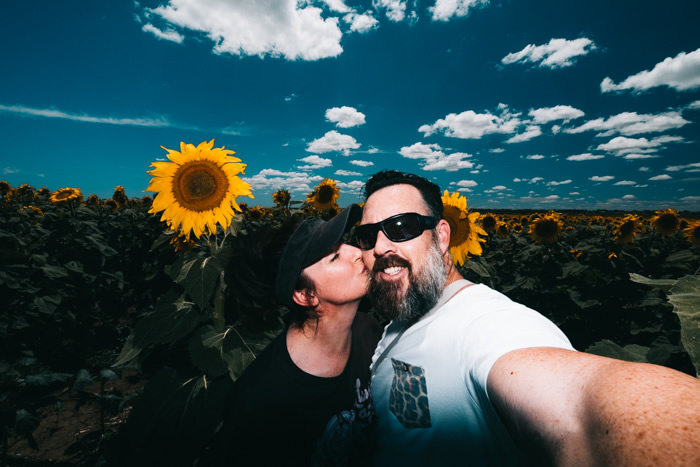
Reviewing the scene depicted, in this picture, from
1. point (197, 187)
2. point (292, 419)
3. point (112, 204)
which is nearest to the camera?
point (292, 419)

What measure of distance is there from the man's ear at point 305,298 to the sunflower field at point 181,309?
25 centimetres

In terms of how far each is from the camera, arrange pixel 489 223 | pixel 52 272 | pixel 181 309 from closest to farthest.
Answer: pixel 181 309, pixel 52 272, pixel 489 223

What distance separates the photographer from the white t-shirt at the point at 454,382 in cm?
113

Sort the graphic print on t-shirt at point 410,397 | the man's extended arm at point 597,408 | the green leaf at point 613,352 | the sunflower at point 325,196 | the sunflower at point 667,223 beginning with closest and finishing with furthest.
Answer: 1. the man's extended arm at point 597,408
2. the graphic print on t-shirt at point 410,397
3. the green leaf at point 613,352
4. the sunflower at point 325,196
5. the sunflower at point 667,223

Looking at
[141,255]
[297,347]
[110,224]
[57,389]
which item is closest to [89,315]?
[57,389]

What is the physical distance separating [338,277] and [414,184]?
99 cm

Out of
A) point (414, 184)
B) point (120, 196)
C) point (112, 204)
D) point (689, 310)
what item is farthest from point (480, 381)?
point (120, 196)


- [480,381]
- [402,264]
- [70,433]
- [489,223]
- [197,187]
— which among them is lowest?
[70,433]

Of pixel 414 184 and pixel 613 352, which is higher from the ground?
pixel 414 184

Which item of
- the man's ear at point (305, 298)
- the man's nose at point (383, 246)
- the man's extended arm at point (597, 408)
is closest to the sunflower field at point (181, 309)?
the man's extended arm at point (597, 408)

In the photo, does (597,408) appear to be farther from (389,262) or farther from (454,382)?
(389,262)

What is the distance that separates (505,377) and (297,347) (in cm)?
143

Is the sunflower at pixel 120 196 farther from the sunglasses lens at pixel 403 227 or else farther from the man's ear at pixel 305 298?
the sunglasses lens at pixel 403 227

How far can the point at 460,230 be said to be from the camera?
4176mm
